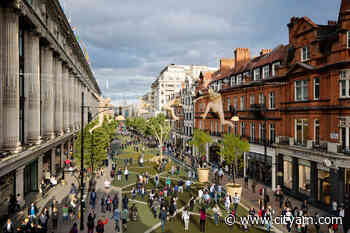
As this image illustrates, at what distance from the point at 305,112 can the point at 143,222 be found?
18347mm

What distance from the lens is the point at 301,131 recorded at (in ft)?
84.2

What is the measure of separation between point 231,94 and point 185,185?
55.4ft

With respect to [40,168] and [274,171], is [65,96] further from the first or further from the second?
[274,171]

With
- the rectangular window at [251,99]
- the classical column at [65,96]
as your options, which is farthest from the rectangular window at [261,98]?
the classical column at [65,96]

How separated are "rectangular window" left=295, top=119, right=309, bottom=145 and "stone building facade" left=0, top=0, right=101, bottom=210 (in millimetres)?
25156

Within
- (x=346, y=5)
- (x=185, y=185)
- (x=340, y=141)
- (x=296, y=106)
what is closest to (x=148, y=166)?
(x=185, y=185)

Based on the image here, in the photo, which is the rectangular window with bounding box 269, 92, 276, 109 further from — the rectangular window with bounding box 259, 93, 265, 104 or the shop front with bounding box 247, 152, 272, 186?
the shop front with bounding box 247, 152, 272, 186

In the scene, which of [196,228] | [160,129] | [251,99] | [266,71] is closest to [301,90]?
[266,71]

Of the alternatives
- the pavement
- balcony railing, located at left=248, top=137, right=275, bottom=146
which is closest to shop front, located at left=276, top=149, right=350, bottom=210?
balcony railing, located at left=248, top=137, right=275, bottom=146

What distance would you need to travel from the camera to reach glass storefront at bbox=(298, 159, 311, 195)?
2416 cm

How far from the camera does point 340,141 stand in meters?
21.1

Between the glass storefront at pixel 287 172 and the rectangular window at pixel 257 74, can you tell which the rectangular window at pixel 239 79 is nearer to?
the rectangular window at pixel 257 74

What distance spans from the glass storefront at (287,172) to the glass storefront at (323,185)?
3.78 meters

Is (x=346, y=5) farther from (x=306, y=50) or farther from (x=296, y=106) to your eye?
(x=296, y=106)
